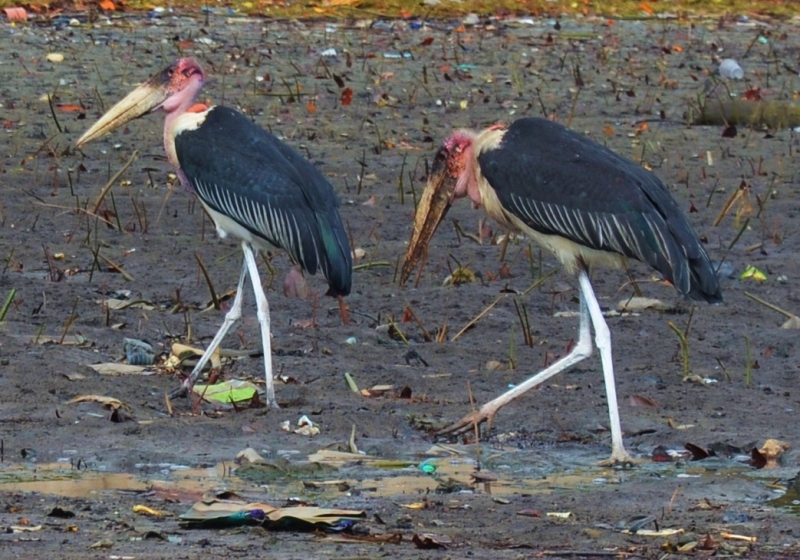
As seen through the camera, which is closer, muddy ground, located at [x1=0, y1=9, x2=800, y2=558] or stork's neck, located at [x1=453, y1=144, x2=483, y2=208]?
muddy ground, located at [x1=0, y1=9, x2=800, y2=558]

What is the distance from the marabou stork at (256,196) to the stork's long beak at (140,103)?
238mm

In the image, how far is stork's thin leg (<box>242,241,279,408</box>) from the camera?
5.45 m

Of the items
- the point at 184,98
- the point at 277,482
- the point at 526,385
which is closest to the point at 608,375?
the point at 526,385

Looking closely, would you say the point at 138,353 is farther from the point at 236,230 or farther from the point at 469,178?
the point at 469,178

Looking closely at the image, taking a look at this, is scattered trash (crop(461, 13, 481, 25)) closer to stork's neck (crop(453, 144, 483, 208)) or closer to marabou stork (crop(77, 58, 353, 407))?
marabou stork (crop(77, 58, 353, 407))

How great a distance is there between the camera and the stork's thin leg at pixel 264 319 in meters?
5.45

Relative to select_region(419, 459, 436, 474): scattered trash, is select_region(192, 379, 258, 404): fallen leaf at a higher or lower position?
lower

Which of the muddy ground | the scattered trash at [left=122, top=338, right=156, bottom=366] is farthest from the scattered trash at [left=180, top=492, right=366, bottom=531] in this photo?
the scattered trash at [left=122, top=338, right=156, bottom=366]

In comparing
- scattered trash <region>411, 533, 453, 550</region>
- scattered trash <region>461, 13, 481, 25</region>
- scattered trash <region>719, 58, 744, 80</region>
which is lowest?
scattered trash <region>461, 13, 481, 25</region>

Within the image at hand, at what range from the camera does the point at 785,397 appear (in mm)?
5707

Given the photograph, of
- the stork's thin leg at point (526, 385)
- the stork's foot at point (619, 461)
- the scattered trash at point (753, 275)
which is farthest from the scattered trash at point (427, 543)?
the scattered trash at point (753, 275)

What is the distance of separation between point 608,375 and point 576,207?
0.58m

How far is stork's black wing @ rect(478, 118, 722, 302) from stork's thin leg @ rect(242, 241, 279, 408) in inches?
34.9

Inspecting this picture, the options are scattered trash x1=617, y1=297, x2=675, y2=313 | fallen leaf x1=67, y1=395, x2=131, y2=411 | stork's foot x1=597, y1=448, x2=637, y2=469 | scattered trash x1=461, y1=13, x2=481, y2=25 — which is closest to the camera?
stork's foot x1=597, y1=448, x2=637, y2=469
